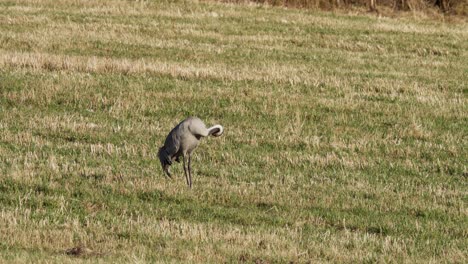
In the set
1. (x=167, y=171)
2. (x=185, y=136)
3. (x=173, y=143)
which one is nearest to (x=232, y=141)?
(x=167, y=171)

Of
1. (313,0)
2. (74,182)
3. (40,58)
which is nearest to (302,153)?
(74,182)

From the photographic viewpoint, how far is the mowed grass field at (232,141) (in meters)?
10.0

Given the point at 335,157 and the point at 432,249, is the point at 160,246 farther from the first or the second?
the point at 335,157

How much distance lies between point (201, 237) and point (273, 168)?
4047 millimetres

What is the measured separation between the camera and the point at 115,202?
1141cm

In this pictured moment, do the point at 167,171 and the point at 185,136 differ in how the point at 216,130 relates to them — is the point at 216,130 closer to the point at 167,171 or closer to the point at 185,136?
the point at 185,136

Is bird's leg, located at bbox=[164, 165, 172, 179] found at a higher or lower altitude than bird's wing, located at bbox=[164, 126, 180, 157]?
lower

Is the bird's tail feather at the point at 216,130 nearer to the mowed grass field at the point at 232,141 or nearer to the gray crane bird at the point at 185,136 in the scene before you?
the gray crane bird at the point at 185,136

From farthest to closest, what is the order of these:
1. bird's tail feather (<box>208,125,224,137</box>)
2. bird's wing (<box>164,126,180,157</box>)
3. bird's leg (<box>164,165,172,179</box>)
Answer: bird's leg (<box>164,165,172,179</box>)
bird's wing (<box>164,126,180,157</box>)
bird's tail feather (<box>208,125,224,137</box>)

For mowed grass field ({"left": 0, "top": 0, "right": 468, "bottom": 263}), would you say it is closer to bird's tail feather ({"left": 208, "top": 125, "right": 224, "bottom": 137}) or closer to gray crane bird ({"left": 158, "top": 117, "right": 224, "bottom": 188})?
gray crane bird ({"left": 158, "top": 117, "right": 224, "bottom": 188})

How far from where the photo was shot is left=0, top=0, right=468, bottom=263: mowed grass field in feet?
32.9

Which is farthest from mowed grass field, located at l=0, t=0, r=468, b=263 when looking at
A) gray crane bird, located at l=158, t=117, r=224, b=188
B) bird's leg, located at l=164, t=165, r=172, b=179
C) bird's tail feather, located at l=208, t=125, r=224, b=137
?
bird's tail feather, located at l=208, t=125, r=224, b=137

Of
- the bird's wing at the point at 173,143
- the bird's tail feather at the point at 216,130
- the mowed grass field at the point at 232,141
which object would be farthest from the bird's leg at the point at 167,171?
the bird's tail feather at the point at 216,130

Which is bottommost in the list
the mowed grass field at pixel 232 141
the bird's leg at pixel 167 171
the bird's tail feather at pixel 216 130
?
the mowed grass field at pixel 232 141
